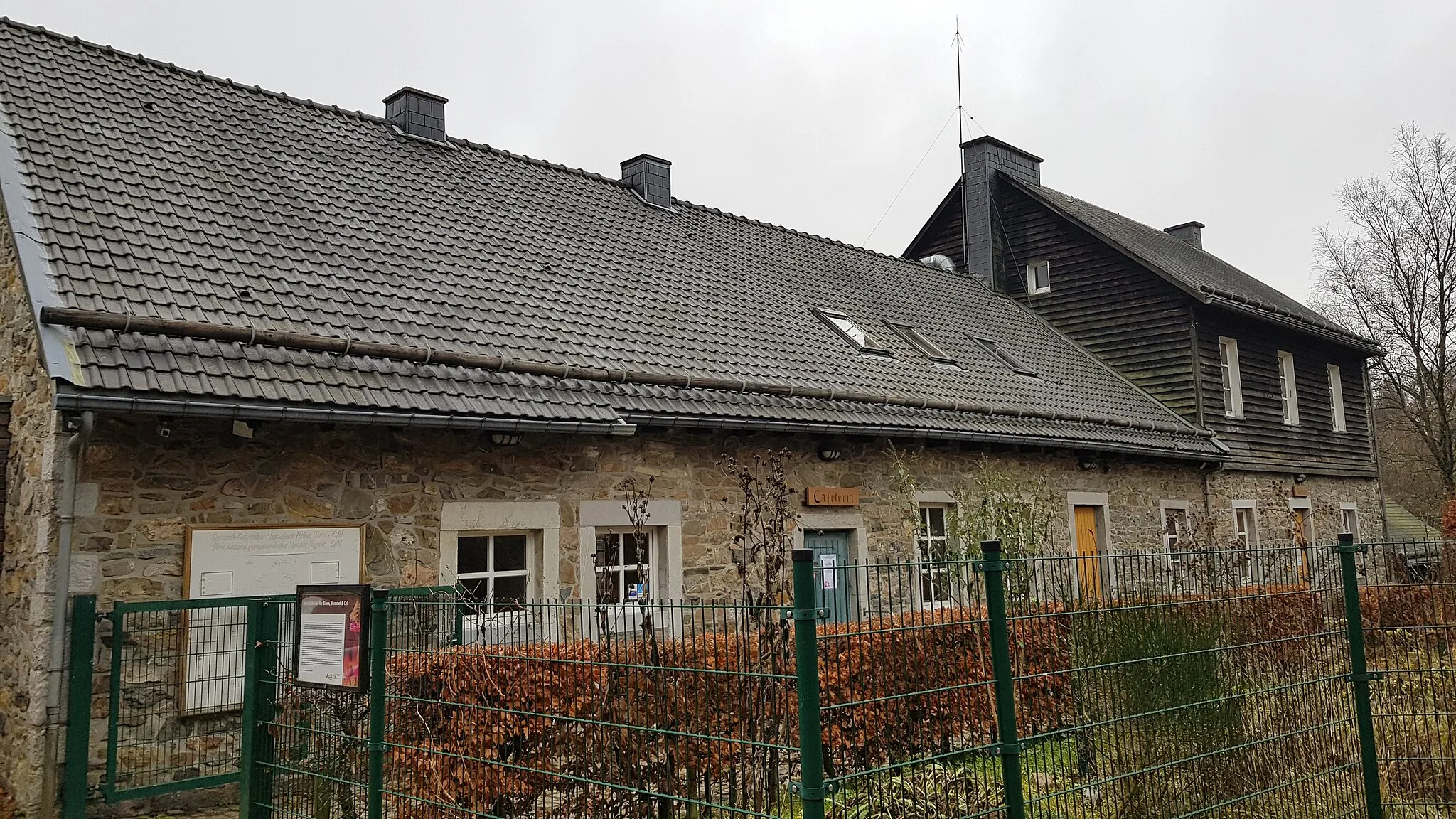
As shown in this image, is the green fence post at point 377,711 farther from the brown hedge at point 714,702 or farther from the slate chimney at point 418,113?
the slate chimney at point 418,113

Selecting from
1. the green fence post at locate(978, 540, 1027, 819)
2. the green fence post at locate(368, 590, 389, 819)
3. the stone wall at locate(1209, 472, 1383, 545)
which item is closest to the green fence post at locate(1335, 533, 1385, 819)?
the green fence post at locate(978, 540, 1027, 819)

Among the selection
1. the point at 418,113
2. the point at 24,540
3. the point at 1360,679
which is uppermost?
the point at 418,113

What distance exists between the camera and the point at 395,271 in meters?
10.1

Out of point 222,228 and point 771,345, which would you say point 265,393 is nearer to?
point 222,228

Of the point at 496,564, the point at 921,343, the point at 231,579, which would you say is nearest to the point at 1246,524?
the point at 921,343

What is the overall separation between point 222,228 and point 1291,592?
324 inches

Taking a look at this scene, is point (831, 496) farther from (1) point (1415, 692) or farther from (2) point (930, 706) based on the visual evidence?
(2) point (930, 706)

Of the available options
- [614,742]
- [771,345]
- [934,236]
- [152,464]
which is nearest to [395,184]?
[771,345]

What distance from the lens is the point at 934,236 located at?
22.0 metres

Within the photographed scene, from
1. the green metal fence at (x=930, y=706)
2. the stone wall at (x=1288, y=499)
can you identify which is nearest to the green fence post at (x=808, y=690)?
the green metal fence at (x=930, y=706)

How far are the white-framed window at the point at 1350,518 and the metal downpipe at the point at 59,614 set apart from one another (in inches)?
812

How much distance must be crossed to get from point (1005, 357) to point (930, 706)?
43.0 ft

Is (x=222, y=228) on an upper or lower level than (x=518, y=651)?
upper

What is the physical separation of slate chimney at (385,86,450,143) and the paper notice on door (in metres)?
9.26
